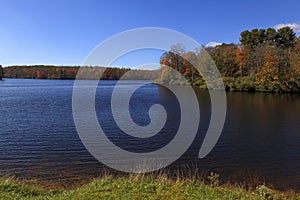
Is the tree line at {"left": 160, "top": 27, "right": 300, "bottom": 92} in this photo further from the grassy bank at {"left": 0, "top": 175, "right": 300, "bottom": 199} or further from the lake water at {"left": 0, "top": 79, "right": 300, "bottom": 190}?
the grassy bank at {"left": 0, "top": 175, "right": 300, "bottom": 199}

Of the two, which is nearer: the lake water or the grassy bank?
the grassy bank

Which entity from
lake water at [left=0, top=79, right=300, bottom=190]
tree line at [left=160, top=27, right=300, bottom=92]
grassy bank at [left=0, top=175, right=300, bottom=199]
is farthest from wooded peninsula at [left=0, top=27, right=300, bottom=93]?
grassy bank at [left=0, top=175, right=300, bottom=199]

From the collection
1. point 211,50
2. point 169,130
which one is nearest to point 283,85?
point 211,50

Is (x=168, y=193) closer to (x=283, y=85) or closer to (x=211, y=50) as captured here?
(x=283, y=85)

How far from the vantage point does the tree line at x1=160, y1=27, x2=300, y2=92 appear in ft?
174

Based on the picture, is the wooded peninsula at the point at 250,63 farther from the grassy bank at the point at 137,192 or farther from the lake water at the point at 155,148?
the grassy bank at the point at 137,192

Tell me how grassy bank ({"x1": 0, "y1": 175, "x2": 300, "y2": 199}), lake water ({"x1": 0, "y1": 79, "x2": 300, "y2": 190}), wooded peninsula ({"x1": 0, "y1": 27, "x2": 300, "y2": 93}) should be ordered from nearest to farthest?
grassy bank ({"x1": 0, "y1": 175, "x2": 300, "y2": 199}) → lake water ({"x1": 0, "y1": 79, "x2": 300, "y2": 190}) → wooded peninsula ({"x1": 0, "y1": 27, "x2": 300, "y2": 93})

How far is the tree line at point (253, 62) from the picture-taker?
174 ft

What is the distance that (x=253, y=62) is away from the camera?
198 ft

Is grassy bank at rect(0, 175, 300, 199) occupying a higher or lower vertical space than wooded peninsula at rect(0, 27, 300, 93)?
lower

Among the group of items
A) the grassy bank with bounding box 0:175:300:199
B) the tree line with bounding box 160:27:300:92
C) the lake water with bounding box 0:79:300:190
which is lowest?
the lake water with bounding box 0:79:300:190

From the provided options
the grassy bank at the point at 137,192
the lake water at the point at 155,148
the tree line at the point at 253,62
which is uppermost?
the tree line at the point at 253,62

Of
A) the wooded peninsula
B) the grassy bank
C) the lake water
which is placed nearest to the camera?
the grassy bank

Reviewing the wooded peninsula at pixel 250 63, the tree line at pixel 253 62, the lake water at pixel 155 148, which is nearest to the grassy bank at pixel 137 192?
the lake water at pixel 155 148
